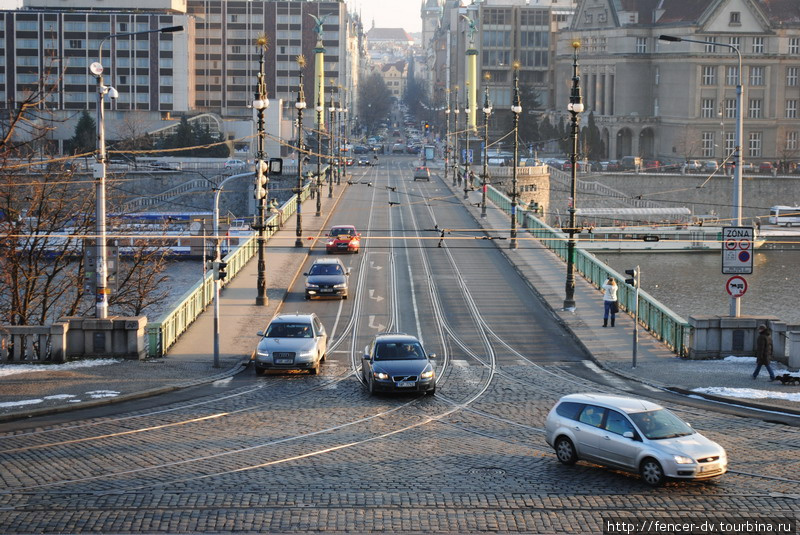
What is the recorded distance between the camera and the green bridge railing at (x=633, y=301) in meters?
31.5

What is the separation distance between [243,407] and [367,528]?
9420mm

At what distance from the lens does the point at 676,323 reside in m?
31.6

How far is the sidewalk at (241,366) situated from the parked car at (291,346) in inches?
45.3

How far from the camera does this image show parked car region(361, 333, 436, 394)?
25156mm

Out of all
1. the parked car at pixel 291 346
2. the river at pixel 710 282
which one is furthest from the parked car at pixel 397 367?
the river at pixel 710 282

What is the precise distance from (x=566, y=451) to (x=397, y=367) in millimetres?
7242

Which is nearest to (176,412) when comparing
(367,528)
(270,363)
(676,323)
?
(270,363)

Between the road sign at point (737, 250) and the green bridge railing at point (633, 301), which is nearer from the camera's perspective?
the road sign at point (737, 250)

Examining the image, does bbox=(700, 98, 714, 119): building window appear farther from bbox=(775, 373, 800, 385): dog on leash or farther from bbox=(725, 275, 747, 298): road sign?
bbox=(775, 373, 800, 385): dog on leash

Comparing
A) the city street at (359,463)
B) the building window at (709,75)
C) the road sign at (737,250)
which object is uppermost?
the building window at (709,75)

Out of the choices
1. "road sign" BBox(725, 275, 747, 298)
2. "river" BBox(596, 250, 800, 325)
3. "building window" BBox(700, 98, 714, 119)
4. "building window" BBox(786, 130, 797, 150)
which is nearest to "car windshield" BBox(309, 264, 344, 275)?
"road sign" BBox(725, 275, 747, 298)

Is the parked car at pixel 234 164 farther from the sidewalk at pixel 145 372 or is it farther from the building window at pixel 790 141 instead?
the sidewalk at pixel 145 372

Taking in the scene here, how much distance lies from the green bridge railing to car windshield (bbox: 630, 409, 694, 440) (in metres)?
13.1

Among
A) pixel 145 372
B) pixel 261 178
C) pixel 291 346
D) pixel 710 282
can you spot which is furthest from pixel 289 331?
pixel 710 282
